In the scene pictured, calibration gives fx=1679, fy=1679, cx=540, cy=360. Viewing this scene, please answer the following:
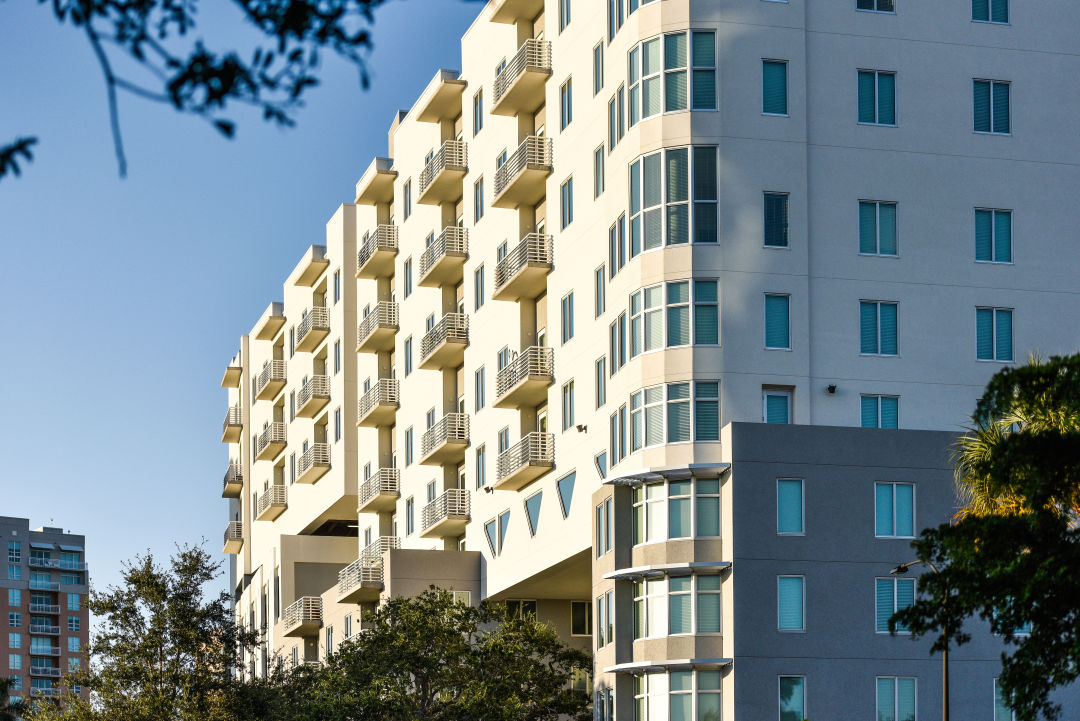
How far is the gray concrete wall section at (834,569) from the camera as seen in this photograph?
4875 cm

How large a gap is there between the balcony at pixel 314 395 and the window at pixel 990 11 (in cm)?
4979

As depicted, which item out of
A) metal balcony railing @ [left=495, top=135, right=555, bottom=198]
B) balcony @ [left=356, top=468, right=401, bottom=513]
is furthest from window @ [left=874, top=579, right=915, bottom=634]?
balcony @ [left=356, top=468, right=401, bottom=513]

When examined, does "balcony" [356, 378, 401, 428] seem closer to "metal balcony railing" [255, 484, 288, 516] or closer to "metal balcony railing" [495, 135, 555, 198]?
"metal balcony railing" [495, 135, 555, 198]

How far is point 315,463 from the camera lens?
310 ft

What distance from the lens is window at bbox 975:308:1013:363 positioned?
54250 mm

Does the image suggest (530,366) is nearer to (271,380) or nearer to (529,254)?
(529,254)

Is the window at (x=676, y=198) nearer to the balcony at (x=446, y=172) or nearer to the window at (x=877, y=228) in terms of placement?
the window at (x=877, y=228)

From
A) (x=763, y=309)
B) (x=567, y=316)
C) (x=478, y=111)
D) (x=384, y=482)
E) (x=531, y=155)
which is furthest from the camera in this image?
(x=384, y=482)

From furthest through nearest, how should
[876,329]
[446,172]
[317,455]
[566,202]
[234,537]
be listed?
[234,537]
[317,455]
[446,172]
[566,202]
[876,329]

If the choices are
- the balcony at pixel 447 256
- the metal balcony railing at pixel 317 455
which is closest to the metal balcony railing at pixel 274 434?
the metal balcony railing at pixel 317 455

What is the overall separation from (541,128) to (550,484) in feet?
47.2

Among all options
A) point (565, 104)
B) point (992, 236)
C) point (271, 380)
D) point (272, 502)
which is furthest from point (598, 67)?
point (271, 380)

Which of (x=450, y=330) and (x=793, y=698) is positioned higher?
(x=450, y=330)

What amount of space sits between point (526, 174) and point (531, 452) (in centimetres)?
1063
